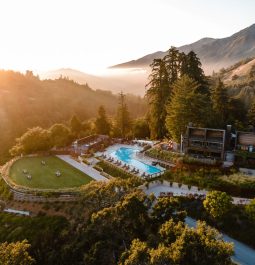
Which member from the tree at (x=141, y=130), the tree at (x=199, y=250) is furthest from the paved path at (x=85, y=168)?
the tree at (x=199, y=250)

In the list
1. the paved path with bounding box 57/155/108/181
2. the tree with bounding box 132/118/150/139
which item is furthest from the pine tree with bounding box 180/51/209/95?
the paved path with bounding box 57/155/108/181

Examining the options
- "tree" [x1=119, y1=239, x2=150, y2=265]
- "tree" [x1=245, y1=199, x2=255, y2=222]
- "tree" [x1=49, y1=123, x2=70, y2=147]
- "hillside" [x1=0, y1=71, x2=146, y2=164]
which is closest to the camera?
"tree" [x1=119, y1=239, x2=150, y2=265]

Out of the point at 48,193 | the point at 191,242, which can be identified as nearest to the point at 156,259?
the point at 191,242

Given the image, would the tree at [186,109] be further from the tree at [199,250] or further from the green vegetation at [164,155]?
the tree at [199,250]

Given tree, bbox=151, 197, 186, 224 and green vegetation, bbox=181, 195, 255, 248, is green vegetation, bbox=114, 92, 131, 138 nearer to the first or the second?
green vegetation, bbox=181, 195, 255, 248

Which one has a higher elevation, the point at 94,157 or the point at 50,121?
the point at 94,157

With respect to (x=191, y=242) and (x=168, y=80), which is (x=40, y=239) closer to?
(x=191, y=242)
